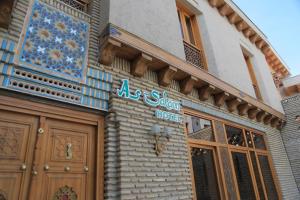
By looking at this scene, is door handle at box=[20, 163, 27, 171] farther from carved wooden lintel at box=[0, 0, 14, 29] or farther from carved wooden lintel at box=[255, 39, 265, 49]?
carved wooden lintel at box=[255, 39, 265, 49]

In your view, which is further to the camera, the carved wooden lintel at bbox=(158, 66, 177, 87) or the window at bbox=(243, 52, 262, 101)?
the window at bbox=(243, 52, 262, 101)

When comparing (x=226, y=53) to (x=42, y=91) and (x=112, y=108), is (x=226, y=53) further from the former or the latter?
(x=42, y=91)

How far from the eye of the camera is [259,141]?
7.70 meters

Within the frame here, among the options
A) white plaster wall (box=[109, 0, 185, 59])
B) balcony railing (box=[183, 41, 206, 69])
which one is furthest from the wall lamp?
balcony railing (box=[183, 41, 206, 69])

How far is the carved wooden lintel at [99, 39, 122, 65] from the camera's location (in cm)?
364

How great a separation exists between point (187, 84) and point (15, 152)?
3.61m

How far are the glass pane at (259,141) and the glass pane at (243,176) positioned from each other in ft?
4.15

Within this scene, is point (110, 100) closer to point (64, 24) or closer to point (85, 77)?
point (85, 77)

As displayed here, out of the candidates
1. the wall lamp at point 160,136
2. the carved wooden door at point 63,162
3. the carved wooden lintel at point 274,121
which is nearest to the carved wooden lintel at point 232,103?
the wall lamp at point 160,136

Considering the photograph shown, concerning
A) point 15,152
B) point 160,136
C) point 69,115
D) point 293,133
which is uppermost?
point 293,133

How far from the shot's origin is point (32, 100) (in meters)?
2.96

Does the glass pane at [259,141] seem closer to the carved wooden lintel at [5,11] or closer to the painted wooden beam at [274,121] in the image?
the painted wooden beam at [274,121]

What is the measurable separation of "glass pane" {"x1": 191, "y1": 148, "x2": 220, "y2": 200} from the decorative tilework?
304cm

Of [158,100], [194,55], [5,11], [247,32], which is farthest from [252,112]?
[5,11]
